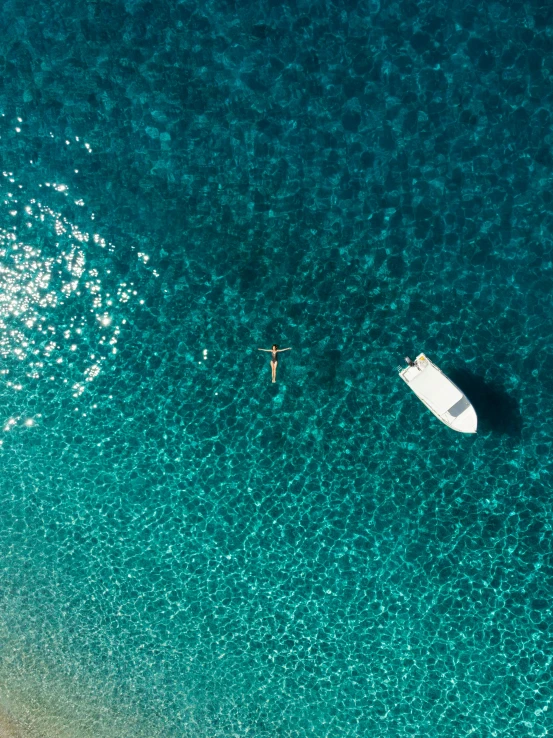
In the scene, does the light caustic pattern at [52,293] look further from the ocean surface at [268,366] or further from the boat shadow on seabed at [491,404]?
the boat shadow on seabed at [491,404]

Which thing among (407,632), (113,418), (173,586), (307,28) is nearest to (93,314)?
(113,418)

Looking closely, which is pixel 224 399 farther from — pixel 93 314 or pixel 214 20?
pixel 214 20

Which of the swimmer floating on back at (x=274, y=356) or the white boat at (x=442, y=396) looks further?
the swimmer floating on back at (x=274, y=356)

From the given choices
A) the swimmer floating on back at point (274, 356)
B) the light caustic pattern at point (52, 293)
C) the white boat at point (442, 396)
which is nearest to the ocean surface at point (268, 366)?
the light caustic pattern at point (52, 293)

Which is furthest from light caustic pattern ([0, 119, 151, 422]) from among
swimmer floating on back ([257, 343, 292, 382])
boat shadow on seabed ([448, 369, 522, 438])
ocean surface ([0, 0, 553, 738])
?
boat shadow on seabed ([448, 369, 522, 438])

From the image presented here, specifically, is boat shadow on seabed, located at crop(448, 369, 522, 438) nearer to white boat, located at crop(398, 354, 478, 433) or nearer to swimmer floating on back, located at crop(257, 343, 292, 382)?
white boat, located at crop(398, 354, 478, 433)
